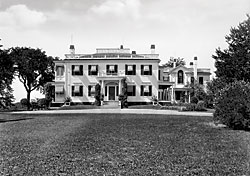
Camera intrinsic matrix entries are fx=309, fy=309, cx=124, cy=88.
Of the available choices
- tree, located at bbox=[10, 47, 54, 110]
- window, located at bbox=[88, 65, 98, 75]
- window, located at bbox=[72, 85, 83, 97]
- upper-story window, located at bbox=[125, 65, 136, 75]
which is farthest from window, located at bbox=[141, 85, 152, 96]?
tree, located at bbox=[10, 47, 54, 110]

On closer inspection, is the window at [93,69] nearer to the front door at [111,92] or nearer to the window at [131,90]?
the front door at [111,92]

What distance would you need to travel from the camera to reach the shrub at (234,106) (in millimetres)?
15586

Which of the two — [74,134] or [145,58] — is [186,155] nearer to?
[74,134]

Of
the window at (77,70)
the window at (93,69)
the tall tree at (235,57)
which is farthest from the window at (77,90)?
the tall tree at (235,57)

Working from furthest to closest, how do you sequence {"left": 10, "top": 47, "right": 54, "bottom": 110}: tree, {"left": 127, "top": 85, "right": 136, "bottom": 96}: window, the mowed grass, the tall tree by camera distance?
{"left": 10, "top": 47, "right": 54, "bottom": 110}: tree < {"left": 127, "top": 85, "right": 136, "bottom": 96}: window < the tall tree < the mowed grass

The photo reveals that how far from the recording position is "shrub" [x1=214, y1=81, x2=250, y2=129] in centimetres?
1559

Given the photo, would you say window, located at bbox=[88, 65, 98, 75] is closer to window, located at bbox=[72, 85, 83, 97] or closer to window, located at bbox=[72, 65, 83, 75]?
window, located at bbox=[72, 65, 83, 75]

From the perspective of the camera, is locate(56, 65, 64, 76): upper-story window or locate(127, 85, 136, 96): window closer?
locate(127, 85, 136, 96): window

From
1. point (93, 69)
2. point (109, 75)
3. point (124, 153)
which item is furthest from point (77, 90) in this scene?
point (124, 153)

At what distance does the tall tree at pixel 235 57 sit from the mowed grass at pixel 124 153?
2048cm

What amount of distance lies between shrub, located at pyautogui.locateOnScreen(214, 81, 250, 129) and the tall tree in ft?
56.7

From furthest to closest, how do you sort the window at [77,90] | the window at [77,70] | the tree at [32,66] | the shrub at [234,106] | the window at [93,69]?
the tree at [32,66], the window at [77,70], the window at [93,69], the window at [77,90], the shrub at [234,106]

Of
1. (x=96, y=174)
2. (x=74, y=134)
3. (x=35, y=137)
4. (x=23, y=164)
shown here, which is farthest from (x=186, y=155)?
(x=35, y=137)

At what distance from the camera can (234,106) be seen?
15891 mm
